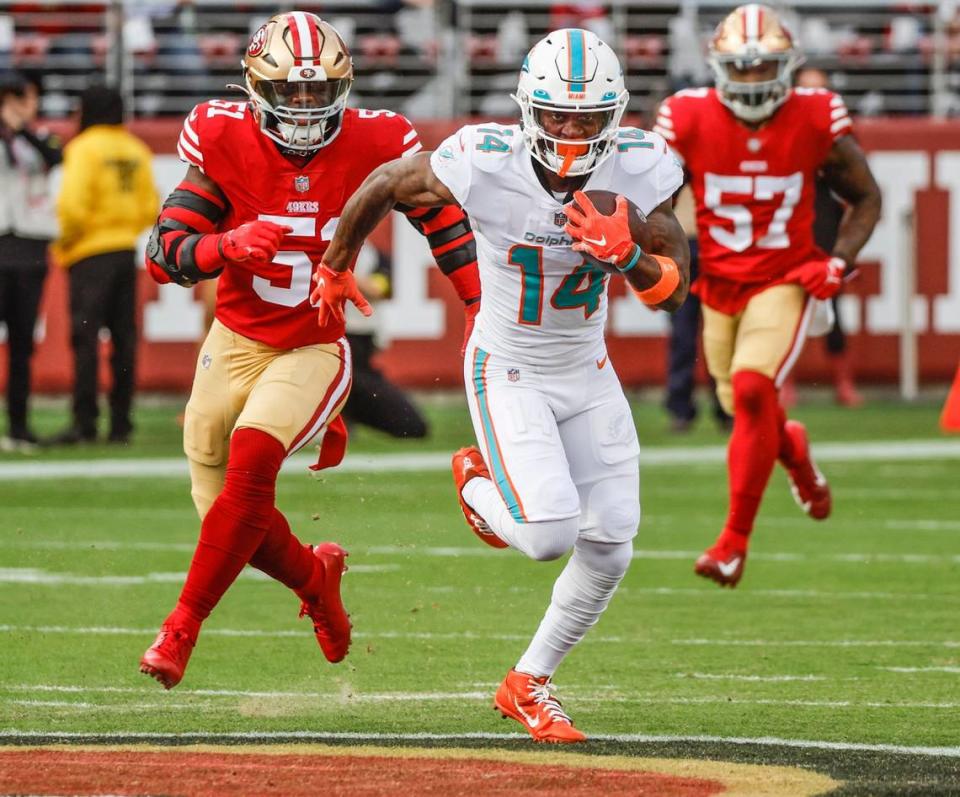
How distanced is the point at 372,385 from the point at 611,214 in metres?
6.61

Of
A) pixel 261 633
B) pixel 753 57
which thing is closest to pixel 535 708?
pixel 261 633

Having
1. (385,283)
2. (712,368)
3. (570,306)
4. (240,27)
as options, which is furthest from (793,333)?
(240,27)

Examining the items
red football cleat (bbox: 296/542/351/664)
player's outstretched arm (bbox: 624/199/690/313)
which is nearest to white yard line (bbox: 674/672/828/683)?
red football cleat (bbox: 296/542/351/664)

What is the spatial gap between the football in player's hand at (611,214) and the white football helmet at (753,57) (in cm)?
294

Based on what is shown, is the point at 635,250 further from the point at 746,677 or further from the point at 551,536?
the point at 746,677

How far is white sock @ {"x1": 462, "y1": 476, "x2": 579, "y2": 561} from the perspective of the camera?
5.28 m

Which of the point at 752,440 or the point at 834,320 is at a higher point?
the point at 752,440

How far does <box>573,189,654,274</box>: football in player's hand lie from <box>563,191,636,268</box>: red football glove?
30mm

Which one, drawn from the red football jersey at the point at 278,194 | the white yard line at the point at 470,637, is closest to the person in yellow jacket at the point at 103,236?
the white yard line at the point at 470,637

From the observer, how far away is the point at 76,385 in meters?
12.2

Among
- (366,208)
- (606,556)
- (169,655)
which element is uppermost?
(366,208)

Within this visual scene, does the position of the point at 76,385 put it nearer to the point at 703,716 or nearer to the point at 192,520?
the point at 192,520

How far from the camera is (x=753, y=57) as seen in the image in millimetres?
8023

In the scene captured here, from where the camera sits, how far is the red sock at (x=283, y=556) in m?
5.98
